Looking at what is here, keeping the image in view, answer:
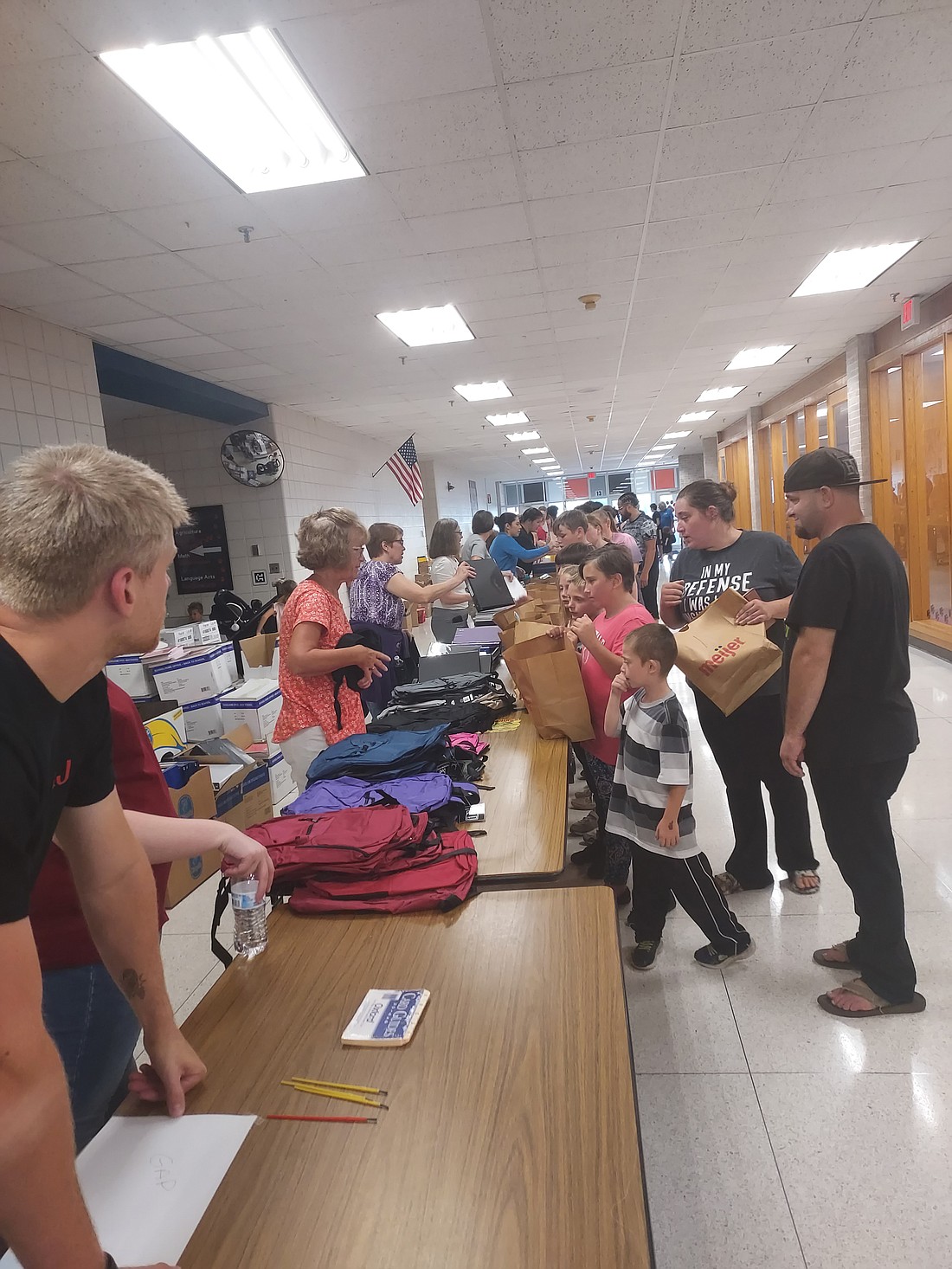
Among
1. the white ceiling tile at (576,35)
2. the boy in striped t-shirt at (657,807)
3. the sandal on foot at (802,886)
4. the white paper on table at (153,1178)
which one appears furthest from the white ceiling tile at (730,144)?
the white paper on table at (153,1178)

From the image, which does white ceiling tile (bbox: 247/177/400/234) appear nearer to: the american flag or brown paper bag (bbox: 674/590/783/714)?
brown paper bag (bbox: 674/590/783/714)

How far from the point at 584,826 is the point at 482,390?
6515mm

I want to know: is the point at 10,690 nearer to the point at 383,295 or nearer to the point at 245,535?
the point at 383,295

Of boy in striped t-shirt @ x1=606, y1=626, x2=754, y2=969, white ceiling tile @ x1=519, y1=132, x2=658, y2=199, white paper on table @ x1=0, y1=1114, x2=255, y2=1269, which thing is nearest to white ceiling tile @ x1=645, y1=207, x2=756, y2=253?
white ceiling tile @ x1=519, y1=132, x2=658, y2=199

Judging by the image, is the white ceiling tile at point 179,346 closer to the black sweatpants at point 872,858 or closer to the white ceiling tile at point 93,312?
the white ceiling tile at point 93,312

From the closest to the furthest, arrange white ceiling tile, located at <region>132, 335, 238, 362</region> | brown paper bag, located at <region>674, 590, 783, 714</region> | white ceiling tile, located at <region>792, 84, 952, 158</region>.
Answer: brown paper bag, located at <region>674, 590, 783, 714</region>, white ceiling tile, located at <region>792, 84, 952, 158</region>, white ceiling tile, located at <region>132, 335, 238, 362</region>

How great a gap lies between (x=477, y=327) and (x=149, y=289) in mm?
2577

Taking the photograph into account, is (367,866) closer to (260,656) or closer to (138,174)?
(138,174)

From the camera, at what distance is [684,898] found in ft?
7.38

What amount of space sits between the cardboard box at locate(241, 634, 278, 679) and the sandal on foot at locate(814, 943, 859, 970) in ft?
12.8

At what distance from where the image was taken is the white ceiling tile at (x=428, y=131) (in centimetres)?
275

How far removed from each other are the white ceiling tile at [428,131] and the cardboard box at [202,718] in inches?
125

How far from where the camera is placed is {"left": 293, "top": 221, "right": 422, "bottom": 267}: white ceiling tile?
3801 millimetres

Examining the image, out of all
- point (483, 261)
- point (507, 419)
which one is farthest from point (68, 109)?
point (507, 419)
